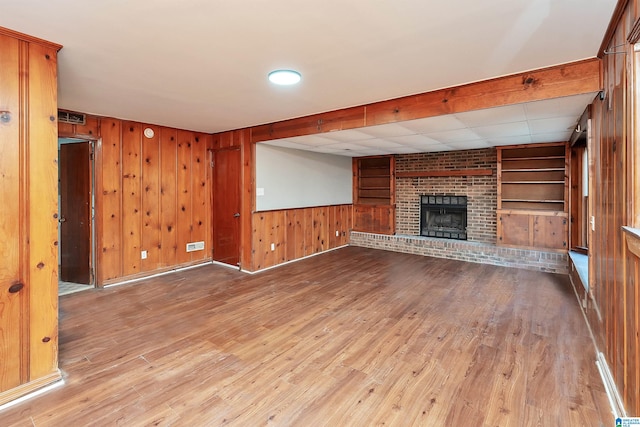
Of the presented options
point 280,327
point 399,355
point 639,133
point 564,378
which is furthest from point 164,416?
point 639,133

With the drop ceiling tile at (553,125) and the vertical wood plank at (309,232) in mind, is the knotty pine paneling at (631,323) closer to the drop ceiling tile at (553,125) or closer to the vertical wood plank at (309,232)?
the drop ceiling tile at (553,125)

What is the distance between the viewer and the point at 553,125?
144 inches

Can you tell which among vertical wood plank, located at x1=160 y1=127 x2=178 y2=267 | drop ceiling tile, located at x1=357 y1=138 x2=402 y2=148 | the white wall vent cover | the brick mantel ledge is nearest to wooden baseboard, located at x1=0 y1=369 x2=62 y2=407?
vertical wood plank, located at x1=160 y1=127 x2=178 y2=267

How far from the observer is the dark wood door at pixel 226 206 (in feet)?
16.5

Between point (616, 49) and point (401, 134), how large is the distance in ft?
7.83

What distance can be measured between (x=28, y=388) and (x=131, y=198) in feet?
9.47

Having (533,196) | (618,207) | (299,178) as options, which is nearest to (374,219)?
(299,178)

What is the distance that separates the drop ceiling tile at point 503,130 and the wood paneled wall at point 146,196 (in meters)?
4.24

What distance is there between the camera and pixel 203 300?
364cm

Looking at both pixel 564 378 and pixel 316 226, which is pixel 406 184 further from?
pixel 564 378

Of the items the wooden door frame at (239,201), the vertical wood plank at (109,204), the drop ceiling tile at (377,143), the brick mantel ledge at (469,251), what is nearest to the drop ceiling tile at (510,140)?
the drop ceiling tile at (377,143)

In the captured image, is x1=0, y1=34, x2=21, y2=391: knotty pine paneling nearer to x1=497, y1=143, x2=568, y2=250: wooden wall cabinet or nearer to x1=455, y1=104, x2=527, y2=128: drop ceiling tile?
x1=455, y1=104, x2=527, y2=128: drop ceiling tile

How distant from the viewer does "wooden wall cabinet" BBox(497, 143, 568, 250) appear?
5.00m

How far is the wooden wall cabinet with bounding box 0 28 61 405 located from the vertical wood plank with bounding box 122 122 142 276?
7.89 ft
